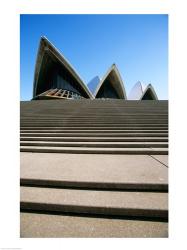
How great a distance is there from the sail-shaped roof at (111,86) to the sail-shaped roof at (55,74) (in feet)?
12.3

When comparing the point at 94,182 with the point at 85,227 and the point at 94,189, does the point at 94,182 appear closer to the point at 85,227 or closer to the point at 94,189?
the point at 94,189

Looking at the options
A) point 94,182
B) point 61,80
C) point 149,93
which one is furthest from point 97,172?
point 149,93

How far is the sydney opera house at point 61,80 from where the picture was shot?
2988 centimetres

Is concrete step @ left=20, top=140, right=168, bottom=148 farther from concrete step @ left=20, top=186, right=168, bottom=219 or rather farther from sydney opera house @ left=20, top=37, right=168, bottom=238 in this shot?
concrete step @ left=20, top=186, right=168, bottom=219

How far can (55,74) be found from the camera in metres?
35.0

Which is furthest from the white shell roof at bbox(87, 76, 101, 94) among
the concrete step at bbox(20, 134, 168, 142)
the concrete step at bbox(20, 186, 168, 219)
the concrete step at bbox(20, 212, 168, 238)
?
the concrete step at bbox(20, 212, 168, 238)

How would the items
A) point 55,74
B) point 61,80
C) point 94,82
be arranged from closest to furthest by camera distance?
point 61,80 < point 55,74 < point 94,82

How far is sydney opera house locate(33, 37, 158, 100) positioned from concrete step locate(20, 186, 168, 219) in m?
25.6

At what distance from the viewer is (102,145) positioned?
4.38 m

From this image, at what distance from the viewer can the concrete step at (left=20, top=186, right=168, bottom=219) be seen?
204 cm

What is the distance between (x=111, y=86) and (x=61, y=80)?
11.1m

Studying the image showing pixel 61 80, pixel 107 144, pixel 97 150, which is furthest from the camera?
pixel 61 80
